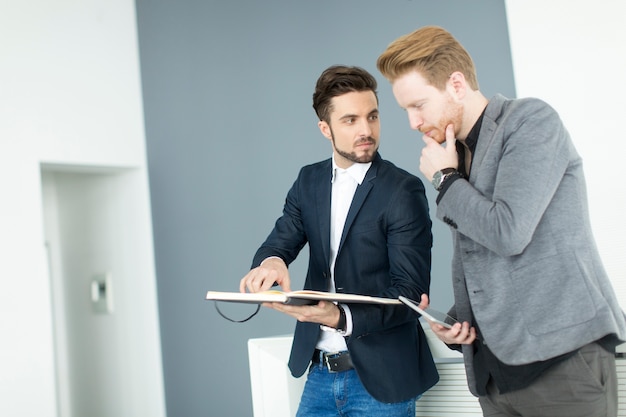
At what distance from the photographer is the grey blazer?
1.46m

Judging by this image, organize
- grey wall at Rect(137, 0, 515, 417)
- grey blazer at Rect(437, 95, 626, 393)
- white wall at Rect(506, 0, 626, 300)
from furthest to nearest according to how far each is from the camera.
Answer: grey wall at Rect(137, 0, 515, 417) < white wall at Rect(506, 0, 626, 300) < grey blazer at Rect(437, 95, 626, 393)

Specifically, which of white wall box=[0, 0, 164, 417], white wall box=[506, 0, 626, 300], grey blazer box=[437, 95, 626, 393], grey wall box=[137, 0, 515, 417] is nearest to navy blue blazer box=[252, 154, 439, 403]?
grey blazer box=[437, 95, 626, 393]

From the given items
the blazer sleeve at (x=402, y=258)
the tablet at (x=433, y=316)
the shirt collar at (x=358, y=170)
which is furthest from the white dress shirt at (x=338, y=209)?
the tablet at (x=433, y=316)

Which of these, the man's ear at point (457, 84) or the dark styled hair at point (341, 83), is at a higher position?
the dark styled hair at point (341, 83)

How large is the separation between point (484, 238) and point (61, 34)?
150 inches

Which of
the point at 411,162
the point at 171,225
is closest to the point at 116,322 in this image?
the point at 171,225

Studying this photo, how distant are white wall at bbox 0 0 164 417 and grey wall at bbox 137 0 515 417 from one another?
0.14 meters

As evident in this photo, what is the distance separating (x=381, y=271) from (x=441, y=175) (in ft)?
1.97

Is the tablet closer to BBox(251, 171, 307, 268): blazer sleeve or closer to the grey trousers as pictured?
the grey trousers

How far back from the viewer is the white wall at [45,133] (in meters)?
4.07

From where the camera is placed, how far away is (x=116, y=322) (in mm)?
5117

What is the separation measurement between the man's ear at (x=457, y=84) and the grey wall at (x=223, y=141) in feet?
8.27

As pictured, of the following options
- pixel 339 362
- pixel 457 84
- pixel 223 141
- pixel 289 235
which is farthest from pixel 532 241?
pixel 223 141

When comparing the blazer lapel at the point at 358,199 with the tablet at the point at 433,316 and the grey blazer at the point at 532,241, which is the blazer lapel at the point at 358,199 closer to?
the tablet at the point at 433,316
